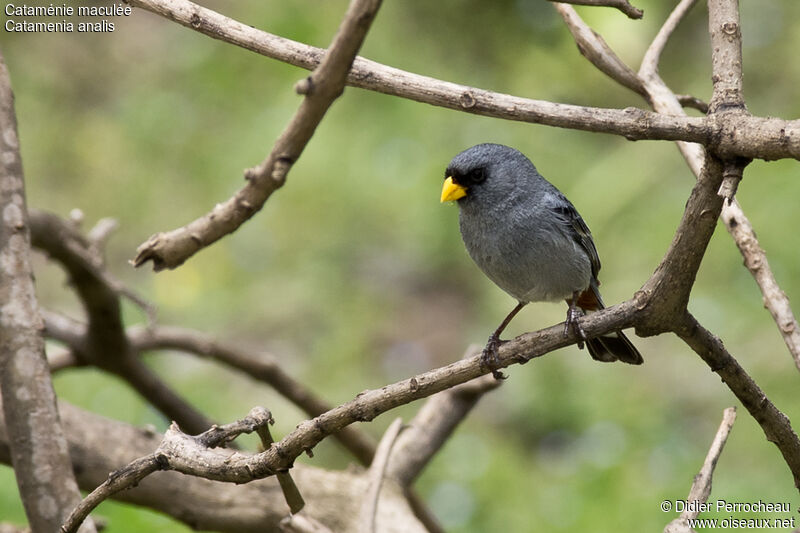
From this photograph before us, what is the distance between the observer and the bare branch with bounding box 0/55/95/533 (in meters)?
2.36

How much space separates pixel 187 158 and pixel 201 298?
1.32 meters

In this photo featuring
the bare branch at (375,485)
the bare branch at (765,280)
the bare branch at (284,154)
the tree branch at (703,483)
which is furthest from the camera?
the bare branch at (375,485)

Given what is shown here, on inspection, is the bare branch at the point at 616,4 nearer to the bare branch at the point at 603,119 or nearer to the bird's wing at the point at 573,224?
the bare branch at the point at 603,119

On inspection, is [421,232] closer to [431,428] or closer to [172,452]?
[431,428]

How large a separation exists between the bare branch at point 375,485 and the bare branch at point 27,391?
2.44 ft

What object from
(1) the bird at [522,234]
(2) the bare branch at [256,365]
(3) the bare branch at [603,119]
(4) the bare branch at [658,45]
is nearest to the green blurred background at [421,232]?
(2) the bare branch at [256,365]

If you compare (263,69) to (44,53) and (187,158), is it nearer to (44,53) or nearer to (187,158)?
(187,158)

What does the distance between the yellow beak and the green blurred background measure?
200cm

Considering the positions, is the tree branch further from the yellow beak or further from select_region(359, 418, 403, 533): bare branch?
the yellow beak

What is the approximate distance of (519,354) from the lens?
2.15 meters

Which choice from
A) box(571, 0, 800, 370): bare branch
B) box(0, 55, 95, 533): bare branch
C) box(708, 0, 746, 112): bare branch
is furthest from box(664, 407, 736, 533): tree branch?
box(0, 55, 95, 533): bare branch

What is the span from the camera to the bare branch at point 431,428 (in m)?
3.32

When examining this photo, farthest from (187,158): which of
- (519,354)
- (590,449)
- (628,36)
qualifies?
(519,354)

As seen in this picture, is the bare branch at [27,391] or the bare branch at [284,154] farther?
the bare branch at [27,391]
